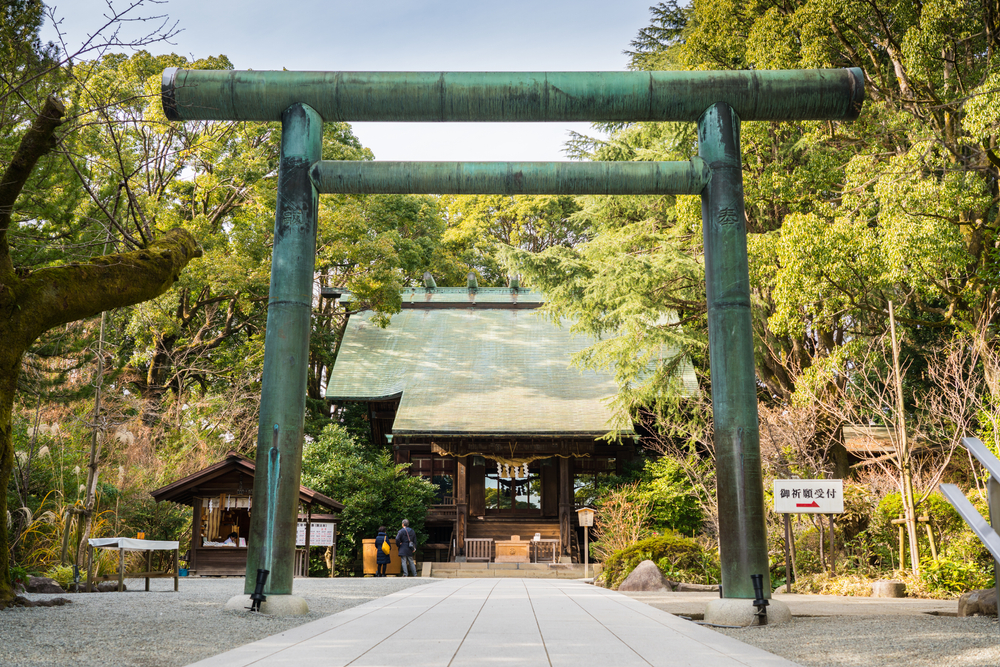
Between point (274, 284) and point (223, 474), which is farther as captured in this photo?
point (223, 474)

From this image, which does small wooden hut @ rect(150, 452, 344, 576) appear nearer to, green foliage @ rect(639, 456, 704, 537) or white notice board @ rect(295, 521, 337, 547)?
white notice board @ rect(295, 521, 337, 547)

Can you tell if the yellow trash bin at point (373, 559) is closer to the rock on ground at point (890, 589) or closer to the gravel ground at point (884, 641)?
the rock on ground at point (890, 589)

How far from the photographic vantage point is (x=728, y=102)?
6664mm

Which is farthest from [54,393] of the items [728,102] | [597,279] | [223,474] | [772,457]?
[772,457]

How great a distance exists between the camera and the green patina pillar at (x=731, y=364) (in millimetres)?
5988

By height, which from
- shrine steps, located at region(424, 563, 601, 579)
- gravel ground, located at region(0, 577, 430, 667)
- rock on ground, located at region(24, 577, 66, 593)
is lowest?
shrine steps, located at region(424, 563, 601, 579)

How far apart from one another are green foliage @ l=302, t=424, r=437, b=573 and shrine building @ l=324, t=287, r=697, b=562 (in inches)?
46.2

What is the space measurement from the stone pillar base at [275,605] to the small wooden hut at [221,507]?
793cm

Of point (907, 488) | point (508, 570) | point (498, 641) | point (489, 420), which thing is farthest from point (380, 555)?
point (498, 641)

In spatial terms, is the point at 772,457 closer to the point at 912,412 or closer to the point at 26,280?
the point at 912,412

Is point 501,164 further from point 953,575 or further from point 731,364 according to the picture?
point 953,575

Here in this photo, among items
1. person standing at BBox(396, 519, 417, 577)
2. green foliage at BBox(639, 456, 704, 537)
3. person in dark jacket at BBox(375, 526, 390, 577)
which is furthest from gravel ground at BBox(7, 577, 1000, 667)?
green foliage at BBox(639, 456, 704, 537)

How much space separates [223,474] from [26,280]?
8870 mm

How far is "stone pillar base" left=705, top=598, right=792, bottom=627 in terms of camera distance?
19.0 feet
